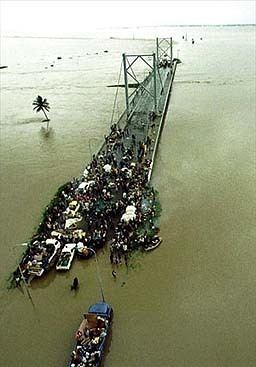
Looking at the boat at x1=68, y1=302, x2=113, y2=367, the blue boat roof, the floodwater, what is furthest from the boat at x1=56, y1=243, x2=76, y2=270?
the blue boat roof

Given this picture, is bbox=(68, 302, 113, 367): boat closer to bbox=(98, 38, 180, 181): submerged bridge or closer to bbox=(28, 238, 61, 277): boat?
bbox=(28, 238, 61, 277): boat

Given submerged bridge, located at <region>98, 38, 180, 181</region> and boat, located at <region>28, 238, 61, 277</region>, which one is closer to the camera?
boat, located at <region>28, 238, 61, 277</region>

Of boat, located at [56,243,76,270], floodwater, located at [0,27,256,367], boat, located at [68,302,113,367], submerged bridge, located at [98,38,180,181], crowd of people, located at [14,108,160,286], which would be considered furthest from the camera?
submerged bridge, located at [98,38,180,181]

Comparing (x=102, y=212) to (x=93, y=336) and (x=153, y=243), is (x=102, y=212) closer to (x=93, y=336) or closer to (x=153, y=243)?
(x=153, y=243)

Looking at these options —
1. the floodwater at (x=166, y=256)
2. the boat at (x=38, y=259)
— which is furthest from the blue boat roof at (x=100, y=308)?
the boat at (x=38, y=259)

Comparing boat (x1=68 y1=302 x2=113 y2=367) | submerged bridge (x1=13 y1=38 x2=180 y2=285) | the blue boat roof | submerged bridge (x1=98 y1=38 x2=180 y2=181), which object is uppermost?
submerged bridge (x1=98 y1=38 x2=180 y2=181)

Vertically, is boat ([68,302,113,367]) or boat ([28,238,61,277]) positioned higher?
boat ([28,238,61,277])
